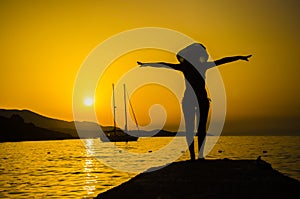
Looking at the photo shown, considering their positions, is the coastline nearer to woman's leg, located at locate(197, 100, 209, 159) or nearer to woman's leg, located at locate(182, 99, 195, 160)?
woman's leg, located at locate(197, 100, 209, 159)

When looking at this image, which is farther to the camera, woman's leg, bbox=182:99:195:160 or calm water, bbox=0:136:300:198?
calm water, bbox=0:136:300:198

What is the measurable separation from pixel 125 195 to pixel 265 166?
6.82 m

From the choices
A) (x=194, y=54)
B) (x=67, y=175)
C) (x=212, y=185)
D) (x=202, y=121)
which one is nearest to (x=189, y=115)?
(x=202, y=121)

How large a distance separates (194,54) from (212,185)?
18.6 feet

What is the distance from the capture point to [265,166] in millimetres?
15711

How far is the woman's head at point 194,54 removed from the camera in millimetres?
15045

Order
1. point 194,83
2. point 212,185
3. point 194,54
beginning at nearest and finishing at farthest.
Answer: point 212,185, point 194,54, point 194,83

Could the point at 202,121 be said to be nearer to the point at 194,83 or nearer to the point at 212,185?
the point at 194,83

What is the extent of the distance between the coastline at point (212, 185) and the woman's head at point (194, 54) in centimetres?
373

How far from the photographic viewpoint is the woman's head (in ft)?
49.4

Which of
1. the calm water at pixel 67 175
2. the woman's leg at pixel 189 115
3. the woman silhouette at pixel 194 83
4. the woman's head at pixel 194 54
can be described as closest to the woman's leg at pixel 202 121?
the woman silhouette at pixel 194 83

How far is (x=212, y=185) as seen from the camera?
434 inches

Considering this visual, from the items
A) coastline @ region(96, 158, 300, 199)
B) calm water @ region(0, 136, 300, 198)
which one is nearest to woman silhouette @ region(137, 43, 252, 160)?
coastline @ region(96, 158, 300, 199)

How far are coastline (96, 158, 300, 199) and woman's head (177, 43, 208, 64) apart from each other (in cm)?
373
